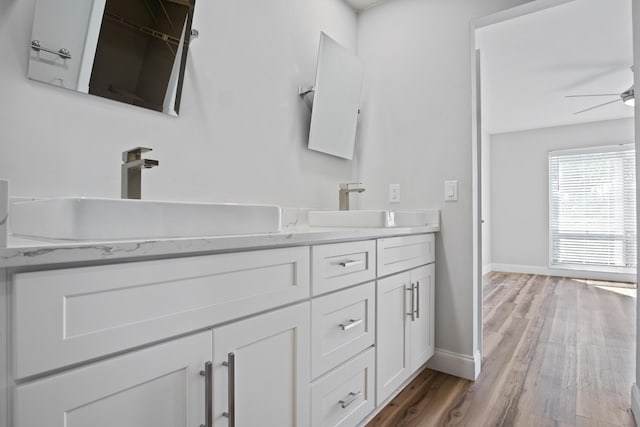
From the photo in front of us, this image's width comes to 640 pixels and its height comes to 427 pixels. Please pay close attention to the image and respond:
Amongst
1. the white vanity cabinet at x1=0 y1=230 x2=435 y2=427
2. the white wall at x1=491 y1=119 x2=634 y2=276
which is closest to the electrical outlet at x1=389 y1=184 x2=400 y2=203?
the white vanity cabinet at x1=0 y1=230 x2=435 y2=427

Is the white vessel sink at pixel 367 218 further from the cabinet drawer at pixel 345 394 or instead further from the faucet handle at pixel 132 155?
the faucet handle at pixel 132 155

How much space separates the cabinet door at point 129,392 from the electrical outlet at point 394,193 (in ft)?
5.33

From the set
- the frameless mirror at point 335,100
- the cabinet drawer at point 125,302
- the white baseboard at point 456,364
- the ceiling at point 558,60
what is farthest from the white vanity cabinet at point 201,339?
the ceiling at point 558,60

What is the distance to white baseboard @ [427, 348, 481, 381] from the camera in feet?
6.47

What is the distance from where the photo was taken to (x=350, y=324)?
133cm

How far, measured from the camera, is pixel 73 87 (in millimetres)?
1093

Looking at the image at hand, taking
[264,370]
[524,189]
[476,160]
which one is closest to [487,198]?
[524,189]

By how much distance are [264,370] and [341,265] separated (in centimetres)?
46

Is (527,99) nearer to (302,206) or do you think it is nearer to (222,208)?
(302,206)

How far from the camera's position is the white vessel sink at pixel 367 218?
1.57 m

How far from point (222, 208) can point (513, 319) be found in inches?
124

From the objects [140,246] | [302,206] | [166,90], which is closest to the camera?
[140,246]

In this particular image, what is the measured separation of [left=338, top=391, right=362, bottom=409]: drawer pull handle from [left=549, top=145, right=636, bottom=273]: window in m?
5.35

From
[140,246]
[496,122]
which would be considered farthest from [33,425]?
[496,122]
